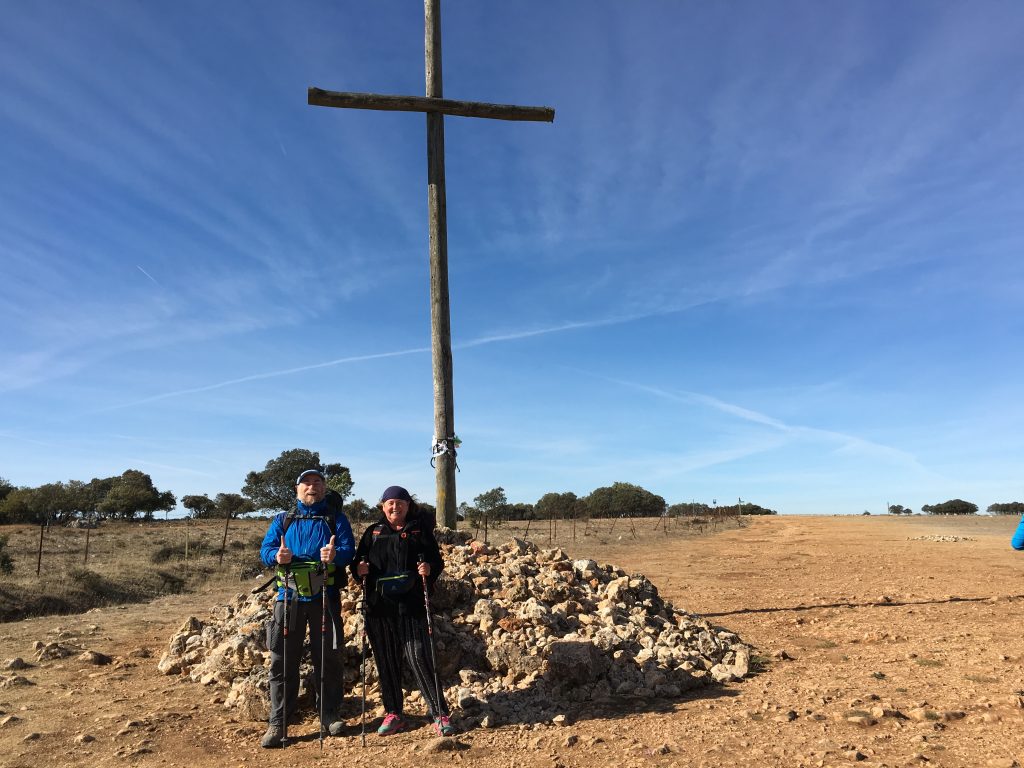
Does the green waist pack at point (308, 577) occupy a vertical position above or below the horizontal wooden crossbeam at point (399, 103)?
below

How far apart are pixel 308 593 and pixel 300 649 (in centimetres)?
46

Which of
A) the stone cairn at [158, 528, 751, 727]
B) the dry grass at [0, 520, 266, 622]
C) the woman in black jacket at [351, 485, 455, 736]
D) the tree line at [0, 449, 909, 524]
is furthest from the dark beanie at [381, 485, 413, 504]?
the tree line at [0, 449, 909, 524]

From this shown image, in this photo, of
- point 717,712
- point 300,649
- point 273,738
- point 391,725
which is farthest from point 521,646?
point 273,738

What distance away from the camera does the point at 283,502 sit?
1849 inches

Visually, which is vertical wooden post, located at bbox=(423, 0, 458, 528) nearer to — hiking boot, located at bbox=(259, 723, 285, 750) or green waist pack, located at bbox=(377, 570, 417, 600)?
green waist pack, located at bbox=(377, 570, 417, 600)

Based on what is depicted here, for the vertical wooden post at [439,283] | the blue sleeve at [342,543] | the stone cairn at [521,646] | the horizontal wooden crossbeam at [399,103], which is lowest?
the stone cairn at [521,646]

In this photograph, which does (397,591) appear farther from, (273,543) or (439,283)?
(439,283)

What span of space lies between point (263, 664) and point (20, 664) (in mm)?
2960

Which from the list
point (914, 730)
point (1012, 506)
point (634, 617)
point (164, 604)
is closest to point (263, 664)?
point (634, 617)

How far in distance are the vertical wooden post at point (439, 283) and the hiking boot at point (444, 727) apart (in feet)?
10.5

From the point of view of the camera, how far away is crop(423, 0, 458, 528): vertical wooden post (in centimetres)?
776

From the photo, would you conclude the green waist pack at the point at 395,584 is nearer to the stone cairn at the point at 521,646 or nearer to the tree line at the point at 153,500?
the stone cairn at the point at 521,646

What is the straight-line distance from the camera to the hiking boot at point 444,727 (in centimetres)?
459

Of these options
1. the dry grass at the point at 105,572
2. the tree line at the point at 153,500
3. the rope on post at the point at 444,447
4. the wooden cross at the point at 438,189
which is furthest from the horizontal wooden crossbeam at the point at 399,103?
the tree line at the point at 153,500
